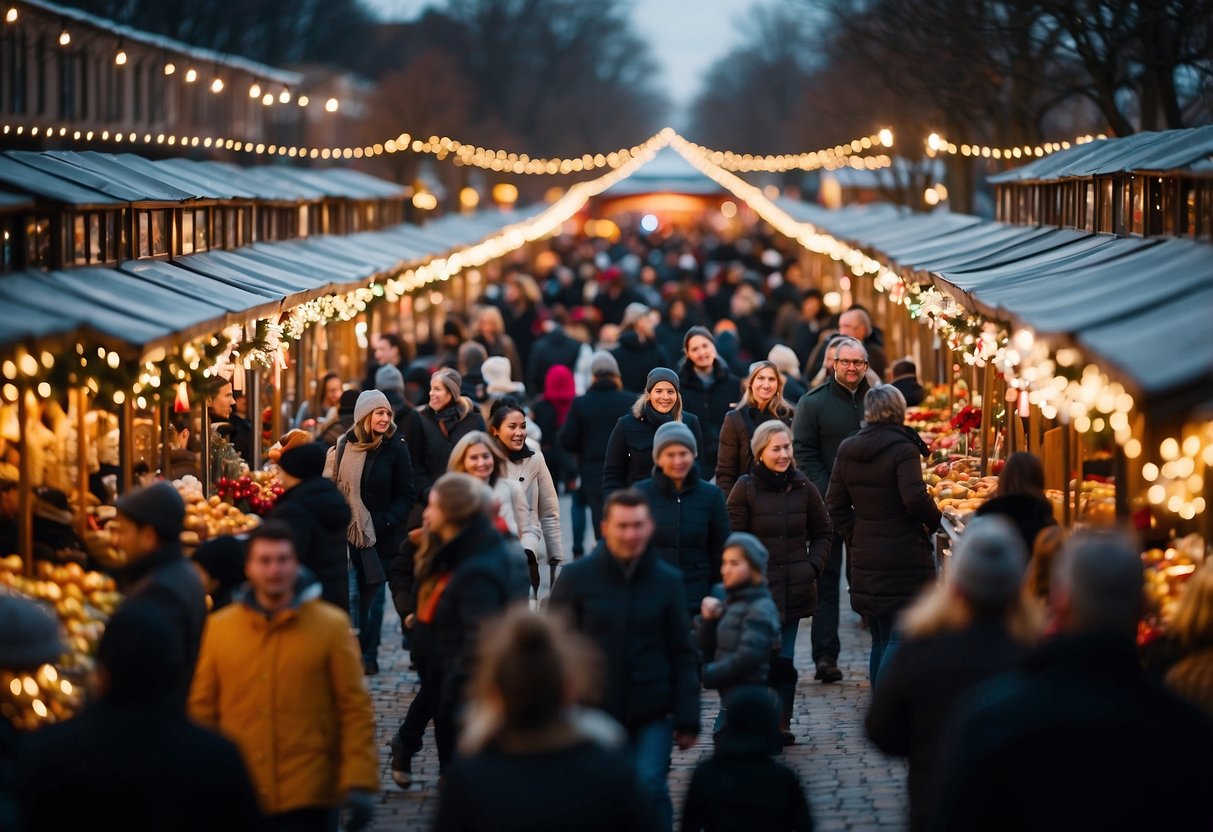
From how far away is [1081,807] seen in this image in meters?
4.82

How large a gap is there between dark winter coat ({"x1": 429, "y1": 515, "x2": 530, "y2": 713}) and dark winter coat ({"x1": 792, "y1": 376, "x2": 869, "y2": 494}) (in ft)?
15.9

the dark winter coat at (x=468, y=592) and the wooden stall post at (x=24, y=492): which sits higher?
the wooden stall post at (x=24, y=492)

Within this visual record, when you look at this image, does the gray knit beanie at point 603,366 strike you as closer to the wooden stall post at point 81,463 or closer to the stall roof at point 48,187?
the stall roof at point 48,187

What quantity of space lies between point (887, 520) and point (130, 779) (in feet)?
18.7

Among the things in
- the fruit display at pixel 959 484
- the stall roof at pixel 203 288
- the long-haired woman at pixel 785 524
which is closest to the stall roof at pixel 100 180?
the stall roof at pixel 203 288

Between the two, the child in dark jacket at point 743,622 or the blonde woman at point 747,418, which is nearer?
the child in dark jacket at point 743,622

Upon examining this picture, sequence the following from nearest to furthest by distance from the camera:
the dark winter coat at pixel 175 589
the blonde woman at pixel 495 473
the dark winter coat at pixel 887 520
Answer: the dark winter coat at pixel 175 589
the blonde woman at pixel 495 473
the dark winter coat at pixel 887 520

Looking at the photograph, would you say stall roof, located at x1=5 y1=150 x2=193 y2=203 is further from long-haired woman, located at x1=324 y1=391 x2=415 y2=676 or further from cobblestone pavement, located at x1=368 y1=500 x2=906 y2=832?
cobblestone pavement, located at x1=368 y1=500 x2=906 y2=832

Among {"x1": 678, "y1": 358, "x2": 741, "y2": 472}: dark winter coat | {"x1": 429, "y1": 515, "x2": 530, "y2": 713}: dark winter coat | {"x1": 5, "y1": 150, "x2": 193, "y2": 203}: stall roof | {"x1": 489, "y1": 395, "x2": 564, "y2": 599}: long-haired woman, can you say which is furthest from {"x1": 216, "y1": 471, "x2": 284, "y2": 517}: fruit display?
{"x1": 429, "y1": 515, "x2": 530, "y2": 713}: dark winter coat

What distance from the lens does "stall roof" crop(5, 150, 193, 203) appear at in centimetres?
1235

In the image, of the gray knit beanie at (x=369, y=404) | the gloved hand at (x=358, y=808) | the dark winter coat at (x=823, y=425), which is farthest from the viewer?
the dark winter coat at (x=823, y=425)

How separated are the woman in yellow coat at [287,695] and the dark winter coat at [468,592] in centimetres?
83

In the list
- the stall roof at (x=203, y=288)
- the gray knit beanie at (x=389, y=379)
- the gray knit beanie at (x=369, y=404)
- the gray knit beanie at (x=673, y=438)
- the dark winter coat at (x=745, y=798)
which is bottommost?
the dark winter coat at (x=745, y=798)

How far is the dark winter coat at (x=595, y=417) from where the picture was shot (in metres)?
13.5
